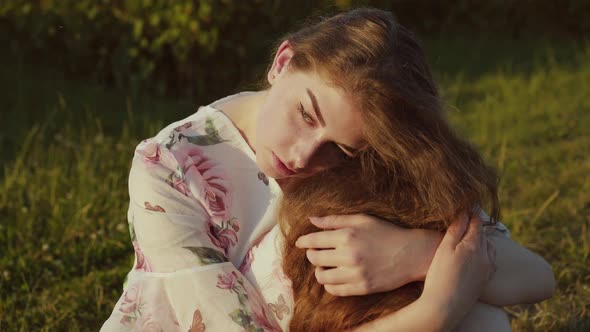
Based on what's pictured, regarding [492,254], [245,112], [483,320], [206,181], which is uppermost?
[245,112]

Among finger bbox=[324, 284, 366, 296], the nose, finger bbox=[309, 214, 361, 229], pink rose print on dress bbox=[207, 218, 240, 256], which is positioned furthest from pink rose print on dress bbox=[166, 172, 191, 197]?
finger bbox=[324, 284, 366, 296]

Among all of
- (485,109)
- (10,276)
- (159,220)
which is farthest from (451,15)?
(159,220)

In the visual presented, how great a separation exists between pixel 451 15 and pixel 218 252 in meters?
5.61

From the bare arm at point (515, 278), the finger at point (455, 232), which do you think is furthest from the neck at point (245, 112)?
the bare arm at point (515, 278)

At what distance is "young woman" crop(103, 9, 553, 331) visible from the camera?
8.62 ft

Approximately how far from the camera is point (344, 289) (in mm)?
2592

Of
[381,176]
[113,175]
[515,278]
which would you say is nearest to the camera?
[381,176]

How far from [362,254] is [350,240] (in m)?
0.06

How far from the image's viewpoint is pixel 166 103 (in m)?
5.94

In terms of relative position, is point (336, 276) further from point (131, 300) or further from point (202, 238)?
point (131, 300)

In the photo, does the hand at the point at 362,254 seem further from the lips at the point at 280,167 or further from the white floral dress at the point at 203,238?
the lips at the point at 280,167

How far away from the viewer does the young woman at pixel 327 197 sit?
103 inches

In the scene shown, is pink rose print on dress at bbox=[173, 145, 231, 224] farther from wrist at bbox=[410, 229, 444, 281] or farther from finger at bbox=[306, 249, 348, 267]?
wrist at bbox=[410, 229, 444, 281]

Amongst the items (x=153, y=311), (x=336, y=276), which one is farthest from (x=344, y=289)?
(x=153, y=311)
